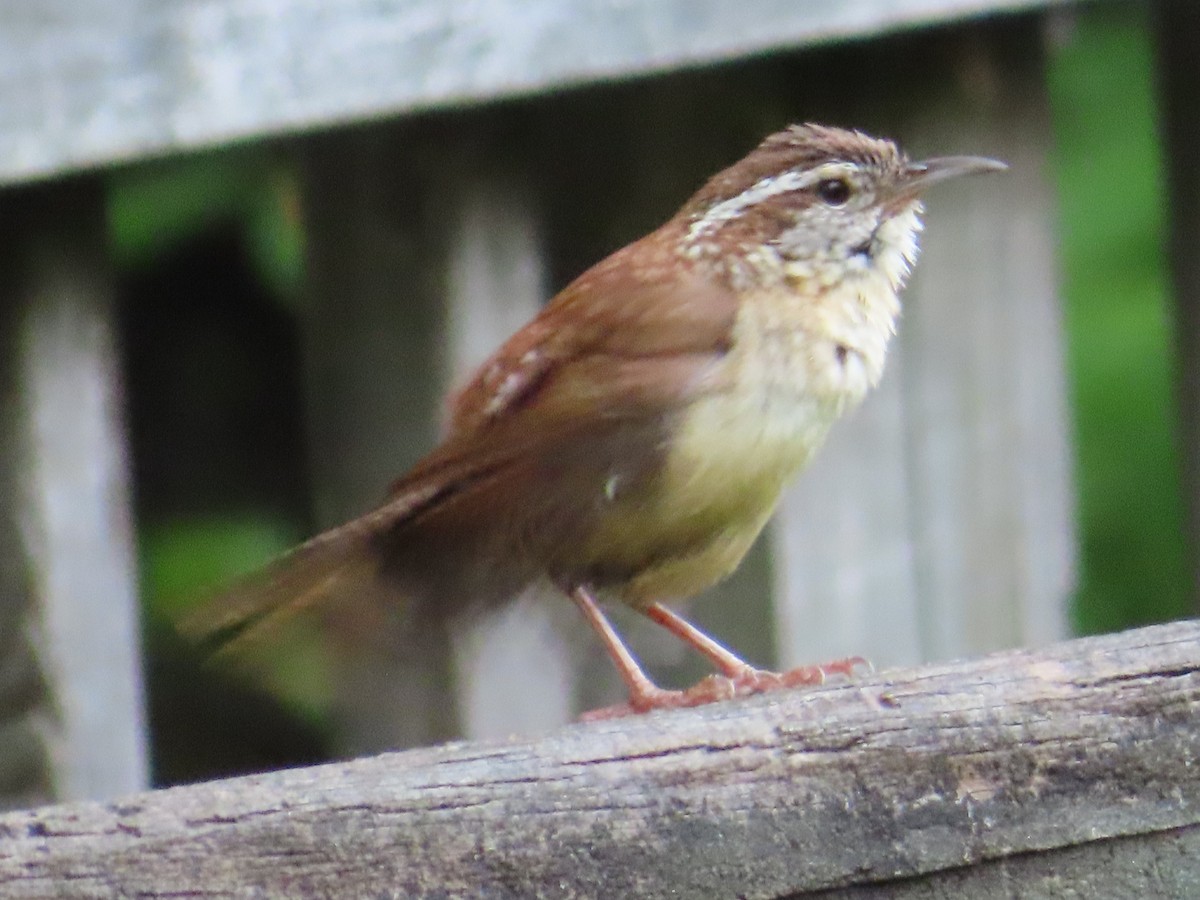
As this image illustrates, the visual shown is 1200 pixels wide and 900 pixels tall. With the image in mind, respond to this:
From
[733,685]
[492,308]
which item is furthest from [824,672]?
[492,308]

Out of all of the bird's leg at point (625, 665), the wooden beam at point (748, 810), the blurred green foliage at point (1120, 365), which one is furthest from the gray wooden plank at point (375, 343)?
the blurred green foliage at point (1120, 365)

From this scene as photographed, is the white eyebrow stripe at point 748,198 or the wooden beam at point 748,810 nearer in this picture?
the wooden beam at point 748,810

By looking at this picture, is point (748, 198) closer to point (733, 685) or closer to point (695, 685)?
point (695, 685)

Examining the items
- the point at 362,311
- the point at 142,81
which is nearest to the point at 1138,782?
the point at 142,81

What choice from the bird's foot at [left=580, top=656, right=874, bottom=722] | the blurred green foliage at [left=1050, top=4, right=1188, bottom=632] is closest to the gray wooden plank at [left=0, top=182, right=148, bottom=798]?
the bird's foot at [left=580, top=656, right=874, bottom=722]

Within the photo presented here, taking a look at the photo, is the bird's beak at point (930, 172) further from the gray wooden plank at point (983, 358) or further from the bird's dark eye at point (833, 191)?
the gray wooden plank at point (983, 358)

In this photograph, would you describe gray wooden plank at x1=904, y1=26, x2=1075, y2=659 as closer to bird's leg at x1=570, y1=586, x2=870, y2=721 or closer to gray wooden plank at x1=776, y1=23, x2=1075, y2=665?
gray wooden plank at x1=776, y1=23, x2=1075, y2=665
